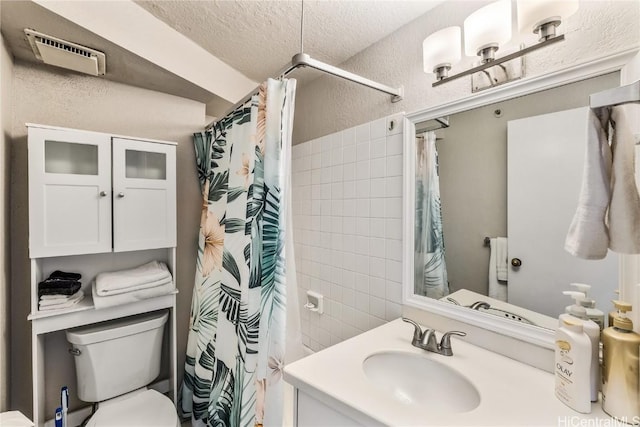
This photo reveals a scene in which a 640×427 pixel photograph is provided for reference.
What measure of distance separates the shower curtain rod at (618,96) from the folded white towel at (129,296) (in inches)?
72.5

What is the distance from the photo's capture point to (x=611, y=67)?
0.74 meters

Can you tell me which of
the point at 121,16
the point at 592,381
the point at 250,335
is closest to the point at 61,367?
the point at 250,335

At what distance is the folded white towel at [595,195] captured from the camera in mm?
594

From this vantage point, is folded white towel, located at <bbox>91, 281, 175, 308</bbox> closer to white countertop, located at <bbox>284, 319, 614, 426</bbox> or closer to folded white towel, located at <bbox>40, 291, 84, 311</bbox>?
folded white towel, located at <bbox>40, 291, 84, 311</bbox>

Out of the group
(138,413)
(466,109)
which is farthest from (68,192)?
(466,109)

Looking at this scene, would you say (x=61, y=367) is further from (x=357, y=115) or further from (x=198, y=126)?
(x=357, y=115)

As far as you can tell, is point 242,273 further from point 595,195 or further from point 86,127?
point 86,127

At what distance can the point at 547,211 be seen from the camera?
854 mm

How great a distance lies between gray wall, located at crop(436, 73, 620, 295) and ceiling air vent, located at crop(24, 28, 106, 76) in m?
1.61

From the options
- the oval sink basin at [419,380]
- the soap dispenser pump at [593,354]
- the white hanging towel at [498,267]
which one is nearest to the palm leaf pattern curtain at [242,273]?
the oval sink basin at [419,380]

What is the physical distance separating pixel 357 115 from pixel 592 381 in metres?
1.33

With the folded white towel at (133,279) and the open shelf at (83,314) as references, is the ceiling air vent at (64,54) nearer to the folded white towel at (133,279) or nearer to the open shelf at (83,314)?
the folded white towel at (133,279)

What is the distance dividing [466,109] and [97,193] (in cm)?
170

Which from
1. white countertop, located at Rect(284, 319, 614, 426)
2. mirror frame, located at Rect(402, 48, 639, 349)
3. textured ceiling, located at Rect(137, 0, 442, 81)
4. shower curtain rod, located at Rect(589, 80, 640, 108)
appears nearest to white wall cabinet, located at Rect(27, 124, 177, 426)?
textured ceiling, located at Rect(137, 0, 442, 81)
